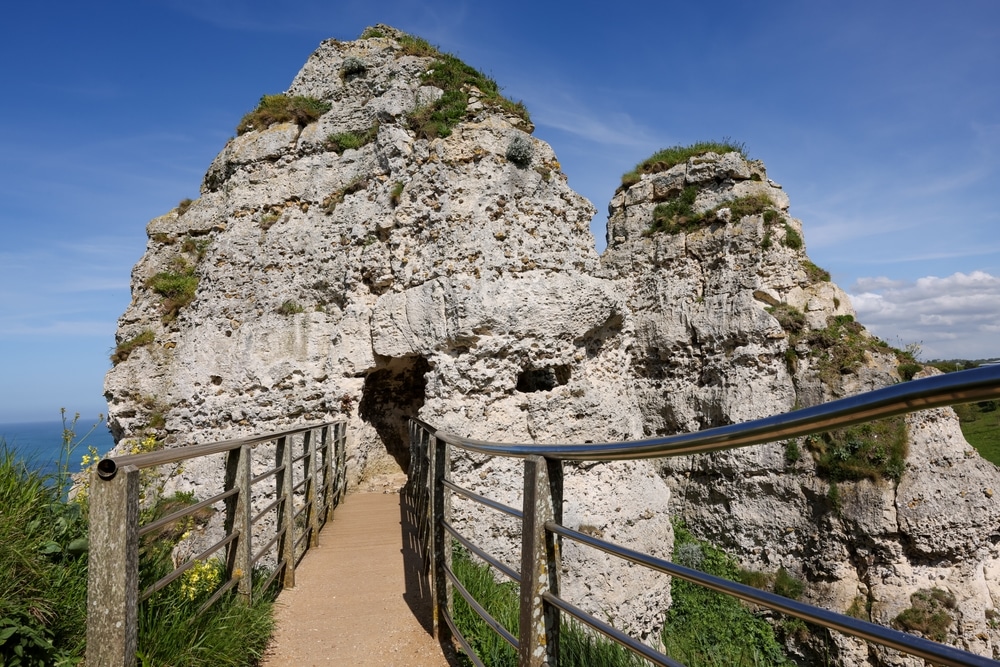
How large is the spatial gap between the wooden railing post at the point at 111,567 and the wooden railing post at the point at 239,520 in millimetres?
1404

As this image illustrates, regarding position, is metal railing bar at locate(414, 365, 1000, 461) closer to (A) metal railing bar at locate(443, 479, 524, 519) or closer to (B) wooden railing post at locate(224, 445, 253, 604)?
(A) metal railing bar at locate(443, 479, 524, 519)

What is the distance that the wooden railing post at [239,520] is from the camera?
12.5 ft

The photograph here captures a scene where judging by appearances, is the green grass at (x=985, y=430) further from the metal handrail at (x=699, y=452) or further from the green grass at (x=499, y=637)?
the metal handrail at (x=699, y=452)

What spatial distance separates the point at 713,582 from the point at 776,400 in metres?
12.2

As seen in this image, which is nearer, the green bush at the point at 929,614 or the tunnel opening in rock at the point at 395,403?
the green bush at the point at 929,614

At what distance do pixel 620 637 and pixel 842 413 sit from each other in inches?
41.7

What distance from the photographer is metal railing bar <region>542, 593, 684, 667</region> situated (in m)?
1.59

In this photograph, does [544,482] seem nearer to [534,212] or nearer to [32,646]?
[32,646]

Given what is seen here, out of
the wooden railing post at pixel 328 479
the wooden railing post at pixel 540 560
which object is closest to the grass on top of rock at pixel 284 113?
the wooden railing post at pixel 328 479

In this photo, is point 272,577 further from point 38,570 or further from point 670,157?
point 670,157

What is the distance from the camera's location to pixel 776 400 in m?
12.6

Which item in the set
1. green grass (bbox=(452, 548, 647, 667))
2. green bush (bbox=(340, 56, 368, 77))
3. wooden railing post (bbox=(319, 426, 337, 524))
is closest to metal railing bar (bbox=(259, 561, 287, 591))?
green grass (bbox=(452, 548, 647, 667))

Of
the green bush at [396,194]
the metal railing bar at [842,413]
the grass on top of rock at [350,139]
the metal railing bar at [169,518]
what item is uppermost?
the grass on top of rock at [350,139]

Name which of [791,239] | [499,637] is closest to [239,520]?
[499,637]
